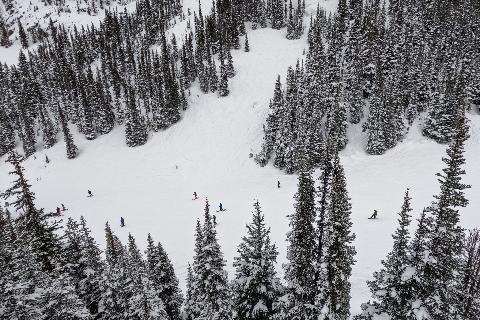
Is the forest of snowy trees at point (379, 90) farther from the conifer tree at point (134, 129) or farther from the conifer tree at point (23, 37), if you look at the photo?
the conifer tree at point (23, 37)

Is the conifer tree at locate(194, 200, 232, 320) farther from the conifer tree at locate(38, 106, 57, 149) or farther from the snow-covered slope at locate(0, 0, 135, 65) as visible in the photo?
the snow-covered slope at locate(0, 0, 135, 65)

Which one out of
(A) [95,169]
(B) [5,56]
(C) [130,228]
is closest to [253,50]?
(A) [95,169]

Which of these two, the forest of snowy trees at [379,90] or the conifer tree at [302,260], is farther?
the forest of snowy trees at [379,90]

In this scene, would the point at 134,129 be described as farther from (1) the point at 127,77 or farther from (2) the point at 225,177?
(1) the point at 127,77

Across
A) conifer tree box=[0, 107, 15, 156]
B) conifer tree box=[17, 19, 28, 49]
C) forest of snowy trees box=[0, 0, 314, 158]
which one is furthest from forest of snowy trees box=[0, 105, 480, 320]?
conifer tree box=[17, 19, 28, 49]

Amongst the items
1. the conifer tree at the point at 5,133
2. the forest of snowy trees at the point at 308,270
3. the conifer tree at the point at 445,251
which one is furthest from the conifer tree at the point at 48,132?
the conifer tree at the point at 445,251
